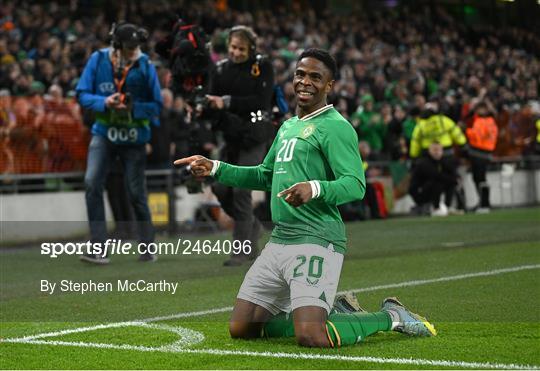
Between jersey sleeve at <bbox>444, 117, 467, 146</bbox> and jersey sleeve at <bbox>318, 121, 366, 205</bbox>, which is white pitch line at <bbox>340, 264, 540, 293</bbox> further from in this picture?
jersey sleeve at <bbox>444, 117, 467, 146</bbox>

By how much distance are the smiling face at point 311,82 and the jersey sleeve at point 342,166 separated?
0.74 ft

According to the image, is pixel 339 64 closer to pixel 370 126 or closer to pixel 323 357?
pixel 370 126

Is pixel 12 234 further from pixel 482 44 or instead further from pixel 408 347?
pixel 482 44

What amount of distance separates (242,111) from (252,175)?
4179 mm

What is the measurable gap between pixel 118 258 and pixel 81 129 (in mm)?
4574

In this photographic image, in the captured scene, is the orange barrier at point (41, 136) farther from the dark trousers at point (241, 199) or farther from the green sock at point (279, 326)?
the green sock at point (279, 326)

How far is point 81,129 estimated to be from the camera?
1680cm

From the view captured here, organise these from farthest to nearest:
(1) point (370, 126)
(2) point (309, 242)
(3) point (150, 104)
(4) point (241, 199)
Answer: (1) point (370, 126)
(3) point (150, 104)
(4) point (241, 199)
(2) point (309, 242)

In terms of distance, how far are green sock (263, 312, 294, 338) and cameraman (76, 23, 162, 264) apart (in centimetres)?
506

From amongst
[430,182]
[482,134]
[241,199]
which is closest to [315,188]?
[241,199]

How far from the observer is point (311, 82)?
7090 millimetres

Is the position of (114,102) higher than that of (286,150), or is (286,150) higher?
(114,102)

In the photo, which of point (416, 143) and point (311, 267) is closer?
point (311, 267)

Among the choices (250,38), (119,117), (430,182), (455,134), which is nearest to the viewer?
(250,38)
